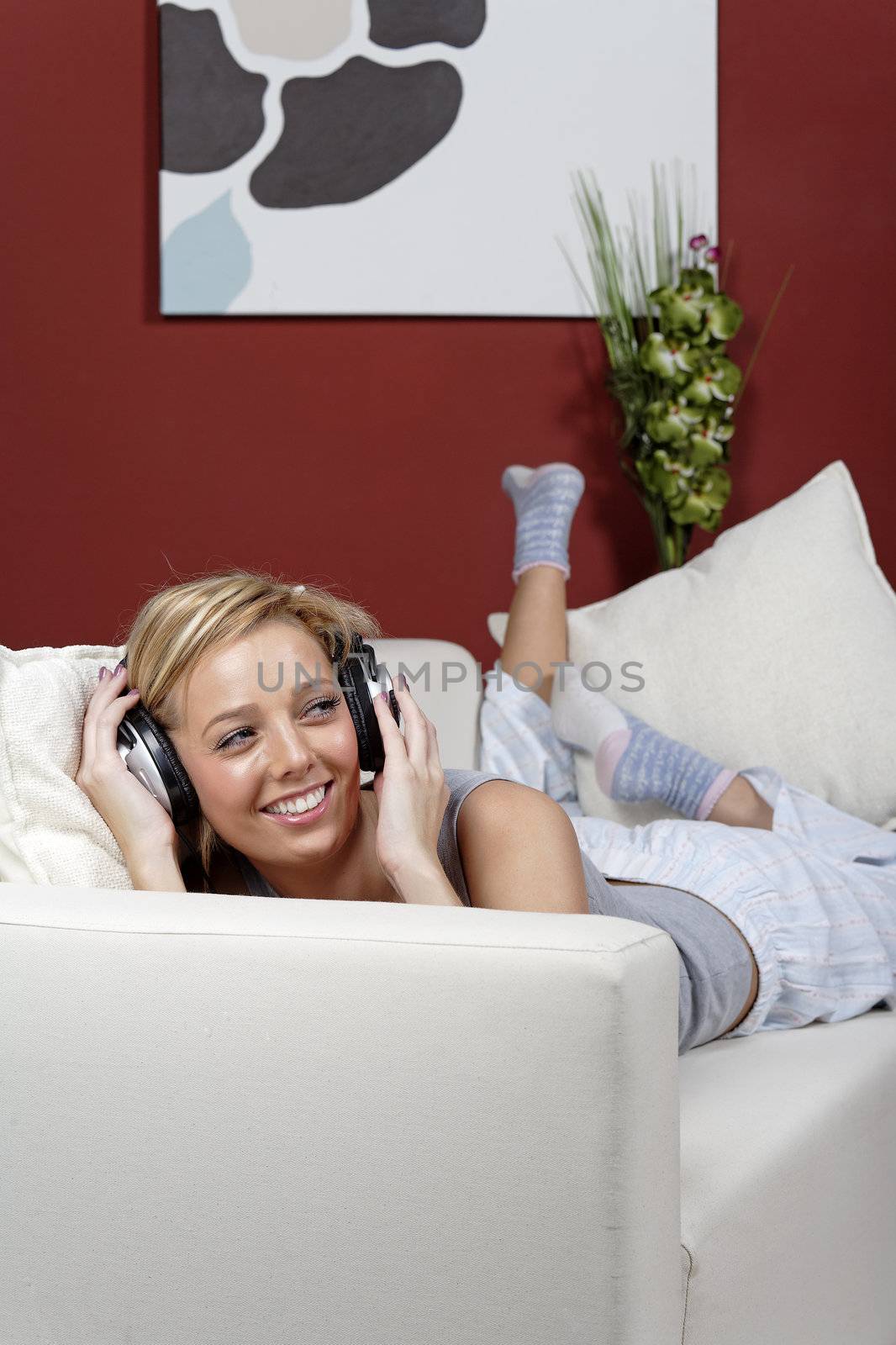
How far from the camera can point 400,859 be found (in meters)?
1.29

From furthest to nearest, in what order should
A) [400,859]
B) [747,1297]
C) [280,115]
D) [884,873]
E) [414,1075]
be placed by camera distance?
[280,115]
[884,873]
[400,859]
[747,1297]
[414,1075]

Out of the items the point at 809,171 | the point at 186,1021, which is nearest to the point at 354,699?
the point at 186,1021

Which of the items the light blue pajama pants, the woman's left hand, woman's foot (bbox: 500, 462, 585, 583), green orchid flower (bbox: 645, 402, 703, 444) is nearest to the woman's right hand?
the woman's left hand

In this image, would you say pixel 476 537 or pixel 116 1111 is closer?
pixel 116 1111

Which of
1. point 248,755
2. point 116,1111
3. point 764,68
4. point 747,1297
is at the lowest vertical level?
point 747,1297

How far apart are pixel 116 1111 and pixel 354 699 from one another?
1.64 feet

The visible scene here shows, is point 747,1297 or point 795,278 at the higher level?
point 795,278

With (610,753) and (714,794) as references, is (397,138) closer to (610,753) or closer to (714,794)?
(610,753)

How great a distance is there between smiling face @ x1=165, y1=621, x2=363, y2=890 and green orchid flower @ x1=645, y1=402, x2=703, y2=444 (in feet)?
5.37

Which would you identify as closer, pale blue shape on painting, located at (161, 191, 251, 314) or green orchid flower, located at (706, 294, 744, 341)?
green orchid flower, located at (706, 294, 744, 341)

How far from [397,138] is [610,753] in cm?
165

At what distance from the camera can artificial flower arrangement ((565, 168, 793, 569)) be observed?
2867mm

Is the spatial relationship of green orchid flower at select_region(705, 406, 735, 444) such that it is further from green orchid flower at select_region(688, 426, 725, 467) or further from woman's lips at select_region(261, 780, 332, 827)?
woman's lips at select_region(261, 780, 332, 827)

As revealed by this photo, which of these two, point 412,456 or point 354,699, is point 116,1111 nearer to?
point 354,699
